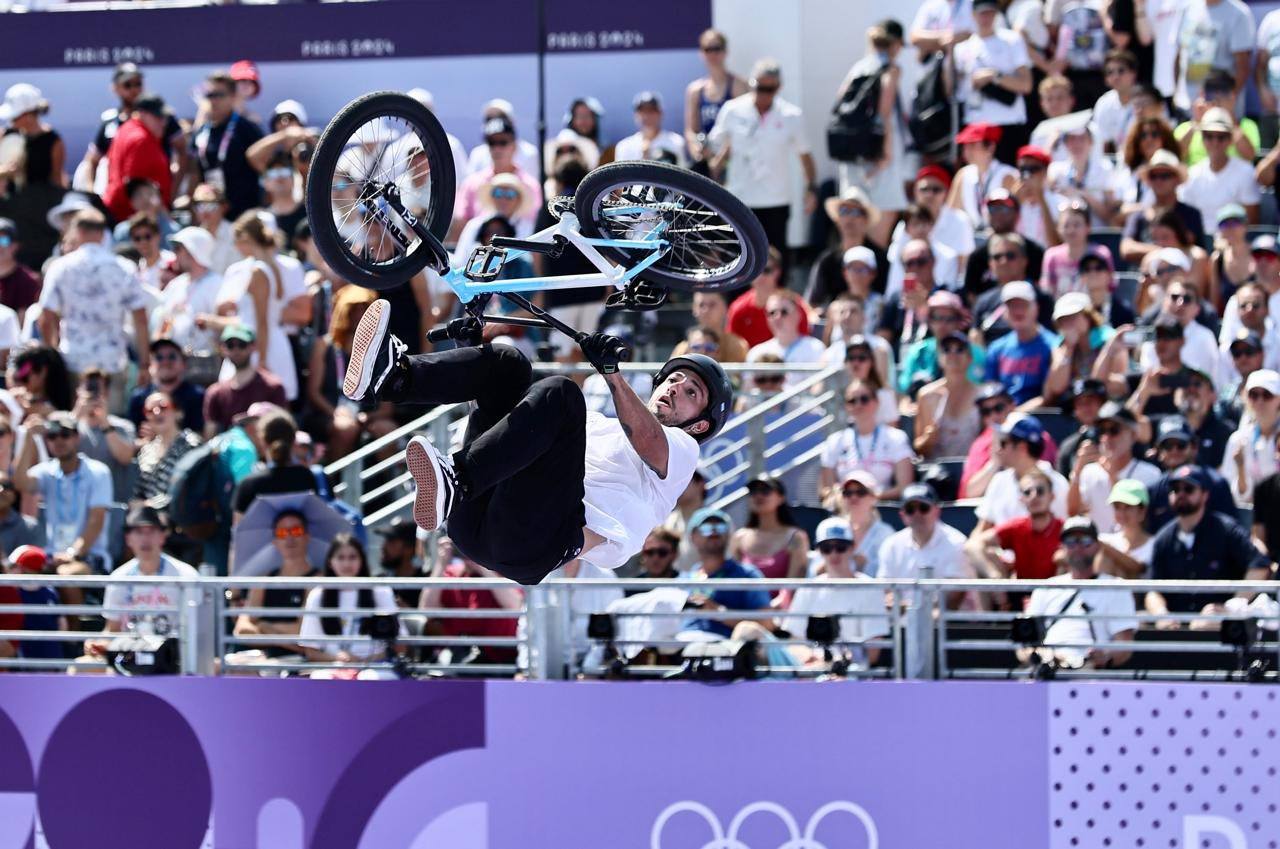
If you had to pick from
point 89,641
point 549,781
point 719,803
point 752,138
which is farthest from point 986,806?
point 752,138

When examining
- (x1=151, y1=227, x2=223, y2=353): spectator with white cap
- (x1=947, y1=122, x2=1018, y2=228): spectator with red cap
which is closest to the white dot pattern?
(x1=947, y1=122, x2=1018, y2=228): spectator with red cap

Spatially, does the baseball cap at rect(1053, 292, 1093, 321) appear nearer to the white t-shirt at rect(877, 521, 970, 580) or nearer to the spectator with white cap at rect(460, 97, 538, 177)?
the white t-shirt at rect(877, 521, 970, 580)

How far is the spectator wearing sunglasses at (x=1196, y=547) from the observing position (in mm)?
9930

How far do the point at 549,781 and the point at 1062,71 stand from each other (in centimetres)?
705

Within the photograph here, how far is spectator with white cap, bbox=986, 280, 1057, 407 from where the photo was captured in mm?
11703

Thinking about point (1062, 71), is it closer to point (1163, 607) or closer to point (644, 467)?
point (1163, 607)

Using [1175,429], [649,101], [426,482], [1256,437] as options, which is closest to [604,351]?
[426,482]

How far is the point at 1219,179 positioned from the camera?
12914mm

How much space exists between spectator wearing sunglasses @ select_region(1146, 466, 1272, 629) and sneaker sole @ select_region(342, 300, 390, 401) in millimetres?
4397

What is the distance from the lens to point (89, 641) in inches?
412

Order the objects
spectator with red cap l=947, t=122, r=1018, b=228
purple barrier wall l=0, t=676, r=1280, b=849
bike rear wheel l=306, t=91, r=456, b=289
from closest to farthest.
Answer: bike rear wheel l=306, t=91, r=456, b=289, purple barrier wall l=0, t=676, r=1280, b=849, spectator with red cap l=947, t=122, r=1018, b=228

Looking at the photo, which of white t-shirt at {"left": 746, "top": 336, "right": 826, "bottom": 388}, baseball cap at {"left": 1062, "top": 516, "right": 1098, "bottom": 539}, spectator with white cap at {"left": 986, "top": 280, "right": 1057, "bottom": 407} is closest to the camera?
baseball cap at {"left": 1062, "top": 516, "right": 1098, "bottom": 539}

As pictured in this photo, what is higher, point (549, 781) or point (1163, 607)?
point (1163, 607)

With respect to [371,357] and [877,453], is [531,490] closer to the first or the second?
[371,357]
